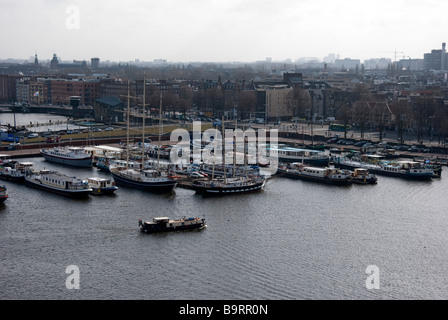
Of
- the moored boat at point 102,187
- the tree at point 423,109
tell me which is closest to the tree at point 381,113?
the tree at point 423,109

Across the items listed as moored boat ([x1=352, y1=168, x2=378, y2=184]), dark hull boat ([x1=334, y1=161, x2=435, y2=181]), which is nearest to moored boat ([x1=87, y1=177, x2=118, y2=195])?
moored boat ([x1=352, y1=168, x2=378, y2=184])

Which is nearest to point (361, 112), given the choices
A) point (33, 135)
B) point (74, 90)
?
point (33, 135)

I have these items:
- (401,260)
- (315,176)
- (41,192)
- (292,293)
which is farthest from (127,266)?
(315,176)

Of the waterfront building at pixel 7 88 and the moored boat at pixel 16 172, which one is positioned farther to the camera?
the waterfront building at pixel 7 88

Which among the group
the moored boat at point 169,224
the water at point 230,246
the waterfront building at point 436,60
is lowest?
the water at point 230,246

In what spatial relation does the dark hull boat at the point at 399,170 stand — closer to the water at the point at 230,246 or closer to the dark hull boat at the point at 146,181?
the water at the point at 230,246

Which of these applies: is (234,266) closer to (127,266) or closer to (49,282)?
(127,266)
